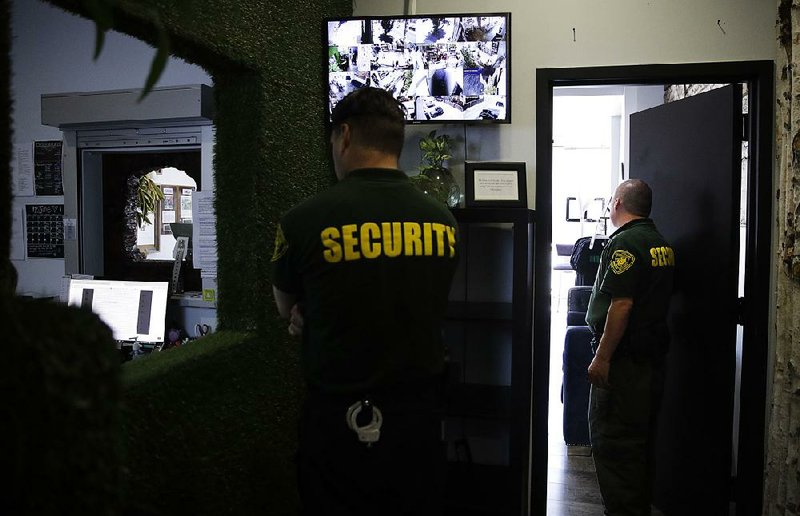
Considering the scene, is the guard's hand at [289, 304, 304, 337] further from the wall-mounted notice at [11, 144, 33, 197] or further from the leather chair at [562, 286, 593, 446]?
the leather chair at [562, 286, 593, 446]

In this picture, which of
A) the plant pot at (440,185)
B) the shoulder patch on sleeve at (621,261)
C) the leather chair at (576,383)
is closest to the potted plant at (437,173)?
the plant pot at (440,185)

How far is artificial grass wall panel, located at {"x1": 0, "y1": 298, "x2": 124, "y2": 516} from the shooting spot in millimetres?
628

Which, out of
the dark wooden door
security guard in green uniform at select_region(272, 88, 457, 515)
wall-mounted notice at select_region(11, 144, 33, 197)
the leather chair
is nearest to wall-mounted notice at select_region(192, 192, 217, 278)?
wall-mounted notice at select_region(11, 144, 33, 197)

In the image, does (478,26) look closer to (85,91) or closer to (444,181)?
(444,181)

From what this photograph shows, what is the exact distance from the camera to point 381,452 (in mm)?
1621

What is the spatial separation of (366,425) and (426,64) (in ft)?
5.07

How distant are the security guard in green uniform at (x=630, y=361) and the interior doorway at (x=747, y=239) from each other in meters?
0.29

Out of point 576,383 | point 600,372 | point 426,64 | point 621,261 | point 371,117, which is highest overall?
point 426,64

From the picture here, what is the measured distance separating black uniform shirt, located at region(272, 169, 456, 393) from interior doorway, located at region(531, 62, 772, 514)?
1283 mm

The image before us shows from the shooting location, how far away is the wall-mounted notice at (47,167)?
324 cm

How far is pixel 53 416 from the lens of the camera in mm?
639

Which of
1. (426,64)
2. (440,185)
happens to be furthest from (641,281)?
(426,64)

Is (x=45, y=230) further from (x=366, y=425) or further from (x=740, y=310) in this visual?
(x=740, y=310)

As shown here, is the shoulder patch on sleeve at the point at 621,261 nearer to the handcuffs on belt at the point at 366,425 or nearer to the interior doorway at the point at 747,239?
the interior doorway at the point at 747,239
